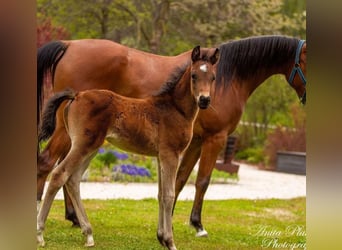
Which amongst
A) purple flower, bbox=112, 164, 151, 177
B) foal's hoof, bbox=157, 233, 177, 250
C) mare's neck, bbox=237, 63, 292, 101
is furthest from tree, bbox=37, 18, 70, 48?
foal's hoof, bbox=157, 233, 177, 250

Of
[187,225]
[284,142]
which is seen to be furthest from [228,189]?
[187,225]

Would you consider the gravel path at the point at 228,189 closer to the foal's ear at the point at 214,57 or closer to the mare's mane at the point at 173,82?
the mare's mane at the point at 173,82

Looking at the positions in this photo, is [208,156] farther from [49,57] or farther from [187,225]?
[49,57]

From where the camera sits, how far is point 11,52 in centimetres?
146

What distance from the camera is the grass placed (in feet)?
14.9

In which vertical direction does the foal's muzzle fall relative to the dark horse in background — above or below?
above

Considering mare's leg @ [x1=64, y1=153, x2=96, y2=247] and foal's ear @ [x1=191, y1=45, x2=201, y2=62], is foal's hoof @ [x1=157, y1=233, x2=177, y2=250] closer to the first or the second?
mare's leg @ [x1=64, y1=153, x2=96, y2=247]

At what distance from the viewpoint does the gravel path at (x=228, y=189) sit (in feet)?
28.5

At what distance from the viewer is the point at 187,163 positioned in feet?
17.2

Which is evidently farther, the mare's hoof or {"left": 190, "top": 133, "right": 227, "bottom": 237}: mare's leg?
{"left": 190, "top": 133, "right": 227, "bottom": 237}: mare's leg

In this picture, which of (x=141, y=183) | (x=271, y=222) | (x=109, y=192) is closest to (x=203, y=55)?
(x=271, y=222)

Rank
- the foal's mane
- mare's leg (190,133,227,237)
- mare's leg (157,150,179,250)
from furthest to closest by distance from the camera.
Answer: the foal's mane < mare's leg (190,133,227,237) < mare's leg (157,150,179,250)

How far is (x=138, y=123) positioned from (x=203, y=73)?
58 cm

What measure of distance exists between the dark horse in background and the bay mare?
2.39 ft
